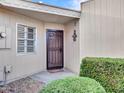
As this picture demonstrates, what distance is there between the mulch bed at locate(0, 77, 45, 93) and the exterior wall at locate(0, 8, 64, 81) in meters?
0.36

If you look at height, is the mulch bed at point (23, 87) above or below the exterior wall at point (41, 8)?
below

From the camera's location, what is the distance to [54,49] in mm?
9945

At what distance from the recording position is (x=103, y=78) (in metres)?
4.75

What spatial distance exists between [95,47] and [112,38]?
→ 1.05m

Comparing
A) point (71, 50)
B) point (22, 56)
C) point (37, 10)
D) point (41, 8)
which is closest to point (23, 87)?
point (22, 56)

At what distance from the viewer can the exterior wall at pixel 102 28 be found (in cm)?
679

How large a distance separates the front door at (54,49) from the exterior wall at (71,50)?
1.14 ft

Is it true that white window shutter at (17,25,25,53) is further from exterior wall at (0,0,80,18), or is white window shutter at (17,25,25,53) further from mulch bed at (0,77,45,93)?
mulch bed at (0,77,45,93)

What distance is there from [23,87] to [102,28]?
403cm

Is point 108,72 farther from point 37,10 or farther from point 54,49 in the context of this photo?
point 54,49

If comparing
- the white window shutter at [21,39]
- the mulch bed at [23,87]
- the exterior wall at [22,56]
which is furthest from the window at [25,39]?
the mulch bed at [23,87]

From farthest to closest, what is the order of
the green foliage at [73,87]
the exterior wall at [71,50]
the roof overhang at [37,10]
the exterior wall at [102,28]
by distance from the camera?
the exterior wall at [71,50], the exterior wall at [102,28], the roof overhang at [37,10], the green foliage at [73,87]

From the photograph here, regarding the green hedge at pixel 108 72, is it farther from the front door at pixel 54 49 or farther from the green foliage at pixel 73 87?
the front door at pixel 54 49

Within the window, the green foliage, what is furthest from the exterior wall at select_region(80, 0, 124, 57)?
the green foliage
